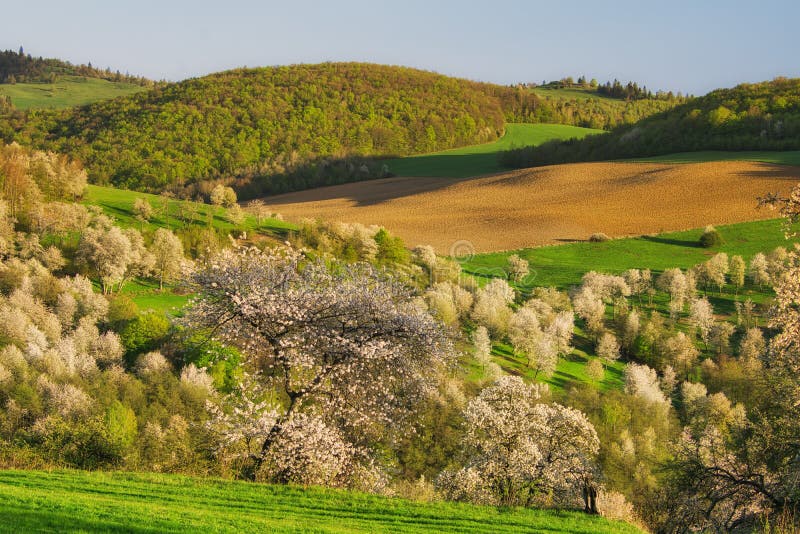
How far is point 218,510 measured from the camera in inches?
646

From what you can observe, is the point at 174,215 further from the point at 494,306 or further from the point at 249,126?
the point at 249,126

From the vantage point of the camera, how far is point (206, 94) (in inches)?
7018

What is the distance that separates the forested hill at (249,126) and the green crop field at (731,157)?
59.5 m

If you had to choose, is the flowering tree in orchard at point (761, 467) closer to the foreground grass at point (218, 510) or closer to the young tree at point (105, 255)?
the foreground grass at point (218, 510)

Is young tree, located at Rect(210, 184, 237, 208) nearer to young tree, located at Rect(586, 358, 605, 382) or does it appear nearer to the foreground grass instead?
young tree, located at Rect(586, 358, 605, 382)

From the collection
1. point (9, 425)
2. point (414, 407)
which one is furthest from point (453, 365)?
point (9, 425)

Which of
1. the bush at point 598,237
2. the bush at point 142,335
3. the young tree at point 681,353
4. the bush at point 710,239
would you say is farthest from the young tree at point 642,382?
the bush at point 142,335

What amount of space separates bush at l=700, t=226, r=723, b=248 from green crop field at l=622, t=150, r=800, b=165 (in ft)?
78.8

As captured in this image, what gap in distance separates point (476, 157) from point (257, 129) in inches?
2089

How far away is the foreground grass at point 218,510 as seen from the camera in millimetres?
14047

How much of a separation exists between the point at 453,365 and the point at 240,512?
8308 millimetres

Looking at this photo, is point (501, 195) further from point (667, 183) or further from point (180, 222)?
point (180, 222)

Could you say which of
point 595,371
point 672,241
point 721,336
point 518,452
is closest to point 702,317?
point 721,336

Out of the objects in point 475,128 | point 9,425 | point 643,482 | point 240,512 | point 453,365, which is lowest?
point 643,482
